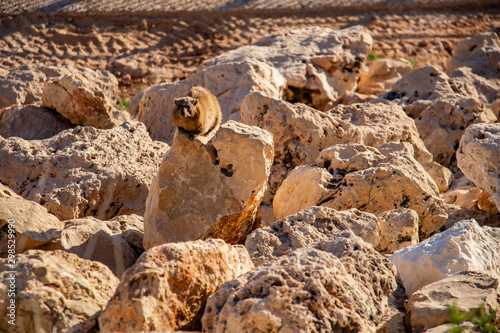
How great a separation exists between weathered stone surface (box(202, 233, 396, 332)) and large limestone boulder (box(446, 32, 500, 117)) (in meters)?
4.67

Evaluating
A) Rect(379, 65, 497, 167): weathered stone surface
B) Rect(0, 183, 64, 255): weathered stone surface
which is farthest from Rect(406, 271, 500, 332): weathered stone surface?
Rect(379, 65, 497, 167): weathered stone surface

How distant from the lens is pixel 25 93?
5648 mm

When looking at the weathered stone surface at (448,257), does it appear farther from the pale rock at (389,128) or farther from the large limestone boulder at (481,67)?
the large limestone boulder at (481,67)

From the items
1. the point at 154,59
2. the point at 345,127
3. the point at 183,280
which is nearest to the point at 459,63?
the point at 345,127

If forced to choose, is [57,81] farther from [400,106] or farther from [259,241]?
[400,106]

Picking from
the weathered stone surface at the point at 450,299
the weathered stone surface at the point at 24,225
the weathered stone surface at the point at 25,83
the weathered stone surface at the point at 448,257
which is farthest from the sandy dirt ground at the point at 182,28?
the weathered stone surface at the point at 450,299

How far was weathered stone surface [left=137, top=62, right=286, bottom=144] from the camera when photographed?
524 centimetres

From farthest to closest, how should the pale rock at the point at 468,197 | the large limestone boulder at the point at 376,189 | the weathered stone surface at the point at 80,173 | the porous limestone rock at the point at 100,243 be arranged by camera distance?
the pale rock at the point at 468,197 → the weathered stone surface at the point at 80,173 → the large limestone boulder at the point at 376,189 → the porous limestone rock at the point at 100,243

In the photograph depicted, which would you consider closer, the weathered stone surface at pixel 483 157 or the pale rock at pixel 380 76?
the weathered stone surface at pixel 483 157

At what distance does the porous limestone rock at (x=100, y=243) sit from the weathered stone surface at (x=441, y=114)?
3.35m

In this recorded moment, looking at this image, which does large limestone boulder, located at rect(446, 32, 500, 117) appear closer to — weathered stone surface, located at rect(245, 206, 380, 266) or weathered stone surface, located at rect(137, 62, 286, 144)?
weathered stone surface, located at rect(137, 62, 286, 144)

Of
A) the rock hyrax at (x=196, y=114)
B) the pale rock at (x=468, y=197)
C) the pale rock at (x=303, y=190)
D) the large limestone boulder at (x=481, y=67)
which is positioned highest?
the rock hyrax at (x=196, y=114)

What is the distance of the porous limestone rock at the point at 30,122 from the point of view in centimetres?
483

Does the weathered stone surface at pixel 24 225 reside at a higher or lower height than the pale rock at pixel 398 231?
higher
